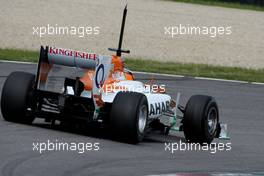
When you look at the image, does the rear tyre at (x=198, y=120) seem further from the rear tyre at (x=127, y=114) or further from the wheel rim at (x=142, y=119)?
the rear tyre at (x=127, y=114)

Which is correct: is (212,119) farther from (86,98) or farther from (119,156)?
(119,156)

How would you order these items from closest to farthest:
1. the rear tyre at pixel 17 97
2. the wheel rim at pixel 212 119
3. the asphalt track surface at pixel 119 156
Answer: the asphalt track surface at pixel 119 156 < the rear tyre at pixel 17 97 < the wheel rim at pixel 212 119

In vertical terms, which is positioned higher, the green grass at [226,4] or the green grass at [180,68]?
the green grass at [226,4]

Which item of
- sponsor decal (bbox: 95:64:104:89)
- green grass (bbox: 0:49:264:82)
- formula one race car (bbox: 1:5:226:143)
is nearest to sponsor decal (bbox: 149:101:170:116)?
formula one race car (bbox: 1:5:226:143)


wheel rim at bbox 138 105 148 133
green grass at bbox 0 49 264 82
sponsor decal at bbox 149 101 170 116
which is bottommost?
wheel rim at bbox 138 105 148 133

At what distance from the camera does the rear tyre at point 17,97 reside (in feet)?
39.7

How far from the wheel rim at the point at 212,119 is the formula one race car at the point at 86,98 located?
15 millimetres

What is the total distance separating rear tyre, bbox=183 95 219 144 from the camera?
12227 millimetres

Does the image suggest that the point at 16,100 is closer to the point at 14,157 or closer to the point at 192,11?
the point at 14,157

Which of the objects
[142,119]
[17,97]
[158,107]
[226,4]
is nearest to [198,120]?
[158,107]

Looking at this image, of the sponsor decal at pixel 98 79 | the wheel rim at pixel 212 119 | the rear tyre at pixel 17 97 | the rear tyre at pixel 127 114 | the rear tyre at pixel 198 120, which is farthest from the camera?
the wheel rim at pixel 212 119

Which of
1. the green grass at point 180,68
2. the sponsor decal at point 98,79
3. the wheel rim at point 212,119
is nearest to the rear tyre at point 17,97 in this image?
the sponsor decal at point 98,79

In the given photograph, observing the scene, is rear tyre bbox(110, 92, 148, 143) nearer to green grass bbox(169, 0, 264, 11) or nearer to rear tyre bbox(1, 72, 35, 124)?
rear tyre bbox(1, 72, 35, 124)

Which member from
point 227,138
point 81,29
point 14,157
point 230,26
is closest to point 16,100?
point 14,157
